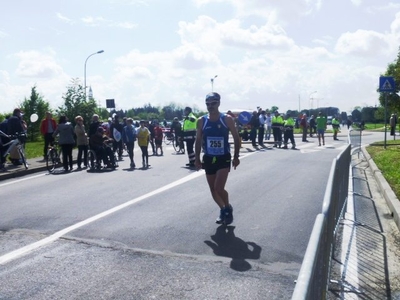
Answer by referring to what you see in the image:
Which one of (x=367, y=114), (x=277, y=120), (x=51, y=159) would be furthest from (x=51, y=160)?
(x=367, y=114)

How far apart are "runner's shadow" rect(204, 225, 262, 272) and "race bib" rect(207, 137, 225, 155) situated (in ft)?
3.72

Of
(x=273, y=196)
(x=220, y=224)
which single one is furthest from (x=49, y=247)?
(x=273, y=196)

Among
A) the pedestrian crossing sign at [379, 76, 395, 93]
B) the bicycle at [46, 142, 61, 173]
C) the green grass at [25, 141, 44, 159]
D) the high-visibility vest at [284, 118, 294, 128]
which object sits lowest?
the green grass at [25, 141, 44, 159]

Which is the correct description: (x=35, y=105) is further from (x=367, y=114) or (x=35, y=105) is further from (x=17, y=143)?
(x=367, y=114)

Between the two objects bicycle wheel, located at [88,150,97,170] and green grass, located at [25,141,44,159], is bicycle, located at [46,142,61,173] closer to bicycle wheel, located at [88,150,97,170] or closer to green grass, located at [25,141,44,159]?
bicycle wheel, located at [88,150,97,170]

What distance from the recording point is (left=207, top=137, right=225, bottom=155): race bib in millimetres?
8840

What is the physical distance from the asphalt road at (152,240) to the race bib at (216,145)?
107cm

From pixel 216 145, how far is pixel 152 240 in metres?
1.74

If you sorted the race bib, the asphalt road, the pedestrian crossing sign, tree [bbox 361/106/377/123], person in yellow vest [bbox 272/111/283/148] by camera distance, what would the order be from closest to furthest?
the asphalt road, the race bib, the pedestrian crossing sign, person in yellow vest [bbox 272/111/283/148], tree [bbox 361/106/377/123]

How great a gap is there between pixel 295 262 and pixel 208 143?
2.64 metres

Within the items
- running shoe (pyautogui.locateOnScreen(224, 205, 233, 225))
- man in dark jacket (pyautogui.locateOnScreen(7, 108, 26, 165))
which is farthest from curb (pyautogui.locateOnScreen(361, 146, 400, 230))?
man in dark jacket (pyautogui.locateOnScreen(7, 108, 26, 165))

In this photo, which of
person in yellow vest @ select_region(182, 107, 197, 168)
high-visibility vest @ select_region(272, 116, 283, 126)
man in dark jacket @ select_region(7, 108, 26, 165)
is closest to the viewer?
man in dark jacket @ select_region(7, 108, 26, 165)

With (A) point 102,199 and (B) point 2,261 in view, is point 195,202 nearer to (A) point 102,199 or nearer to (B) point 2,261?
(A) point 102,199

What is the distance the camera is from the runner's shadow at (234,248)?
671 centimetres
